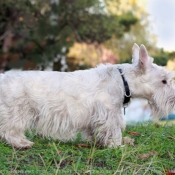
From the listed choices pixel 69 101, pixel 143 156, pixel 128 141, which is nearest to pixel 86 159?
pixel 143 156

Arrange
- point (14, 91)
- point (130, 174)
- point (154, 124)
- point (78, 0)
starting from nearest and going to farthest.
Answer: point (130, 174) < point (14, 91) < point (154, 124) < point (78, 0)

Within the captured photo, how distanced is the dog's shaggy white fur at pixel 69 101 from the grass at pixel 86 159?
210mm

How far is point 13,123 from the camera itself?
5391mm

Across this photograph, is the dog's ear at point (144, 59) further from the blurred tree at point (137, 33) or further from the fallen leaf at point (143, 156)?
the blurred tree at point (137, 33)

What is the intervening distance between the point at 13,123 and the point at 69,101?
687 millimetres

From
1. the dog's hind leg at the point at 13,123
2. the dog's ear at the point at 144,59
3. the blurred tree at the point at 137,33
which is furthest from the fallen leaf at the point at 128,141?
the blurred tree at the point at 137,33

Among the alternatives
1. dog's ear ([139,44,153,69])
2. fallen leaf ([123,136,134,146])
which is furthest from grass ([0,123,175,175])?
dog's ear ([139,44,153,69])

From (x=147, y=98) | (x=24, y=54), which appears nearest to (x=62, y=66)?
(x=24, y=54)

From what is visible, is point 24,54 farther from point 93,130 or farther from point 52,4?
point 93,130

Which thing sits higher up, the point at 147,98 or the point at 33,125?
the point at 147,98

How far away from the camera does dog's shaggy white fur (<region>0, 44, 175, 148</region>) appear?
214 inches

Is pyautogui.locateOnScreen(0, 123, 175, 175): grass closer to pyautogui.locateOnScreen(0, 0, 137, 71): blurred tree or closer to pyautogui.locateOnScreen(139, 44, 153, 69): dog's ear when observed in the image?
pyautogui.locateOnScreen(139, 44, 153, 69): dog's ear

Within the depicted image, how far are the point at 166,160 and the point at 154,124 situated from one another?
2517 mm

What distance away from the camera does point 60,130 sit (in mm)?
5539
